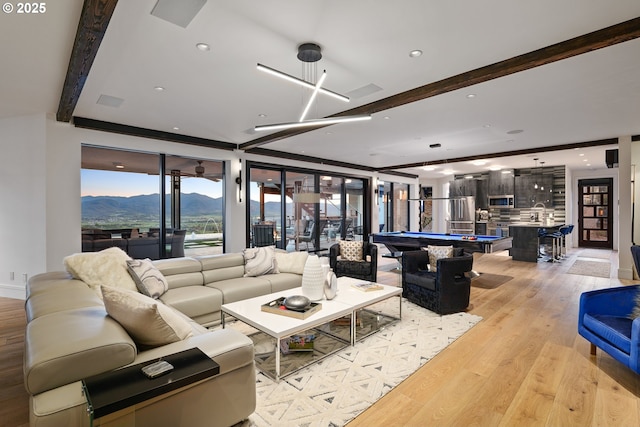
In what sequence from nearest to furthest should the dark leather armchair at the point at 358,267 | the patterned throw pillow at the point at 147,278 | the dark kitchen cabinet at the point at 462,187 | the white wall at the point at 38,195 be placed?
the patterned throw pillow at the point at 147,278 → the white wall at the point at 38,195 → the dark leather armchair at the point at 358,267 → the dark kitchen cabinet at the point at 462,187

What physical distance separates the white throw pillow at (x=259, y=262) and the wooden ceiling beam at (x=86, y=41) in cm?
279

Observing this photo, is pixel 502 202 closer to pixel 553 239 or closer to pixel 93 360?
pixel 553 239

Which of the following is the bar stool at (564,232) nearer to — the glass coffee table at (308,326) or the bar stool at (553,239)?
the bar stool at (553,239)

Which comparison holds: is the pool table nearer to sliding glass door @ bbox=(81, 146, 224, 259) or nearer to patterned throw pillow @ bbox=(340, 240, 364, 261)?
patterned throw pillow @ bbox=(340, 240, 364, 261)

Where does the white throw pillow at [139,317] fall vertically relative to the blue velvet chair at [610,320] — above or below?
above

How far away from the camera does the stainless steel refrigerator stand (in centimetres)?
1122

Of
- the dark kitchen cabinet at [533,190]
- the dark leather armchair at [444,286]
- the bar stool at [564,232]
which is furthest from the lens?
the dark kitchen cabinet at [533,190]

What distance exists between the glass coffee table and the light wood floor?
77cm

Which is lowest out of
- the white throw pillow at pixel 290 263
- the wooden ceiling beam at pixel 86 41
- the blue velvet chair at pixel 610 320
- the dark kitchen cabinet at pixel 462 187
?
the blue velvet chair at pixel 610 320

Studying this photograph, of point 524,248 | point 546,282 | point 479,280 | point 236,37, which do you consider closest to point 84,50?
point 236,37

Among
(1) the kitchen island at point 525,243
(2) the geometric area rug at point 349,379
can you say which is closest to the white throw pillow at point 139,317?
(2) the geometric area rug at point 349,379

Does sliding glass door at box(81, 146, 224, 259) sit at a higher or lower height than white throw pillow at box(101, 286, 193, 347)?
higher

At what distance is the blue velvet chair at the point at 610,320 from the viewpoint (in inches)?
96.4

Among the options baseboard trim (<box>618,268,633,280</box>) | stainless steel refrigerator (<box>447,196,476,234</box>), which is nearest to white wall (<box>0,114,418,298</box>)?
baseboard trim (<box>618,268,633,280</box>)
